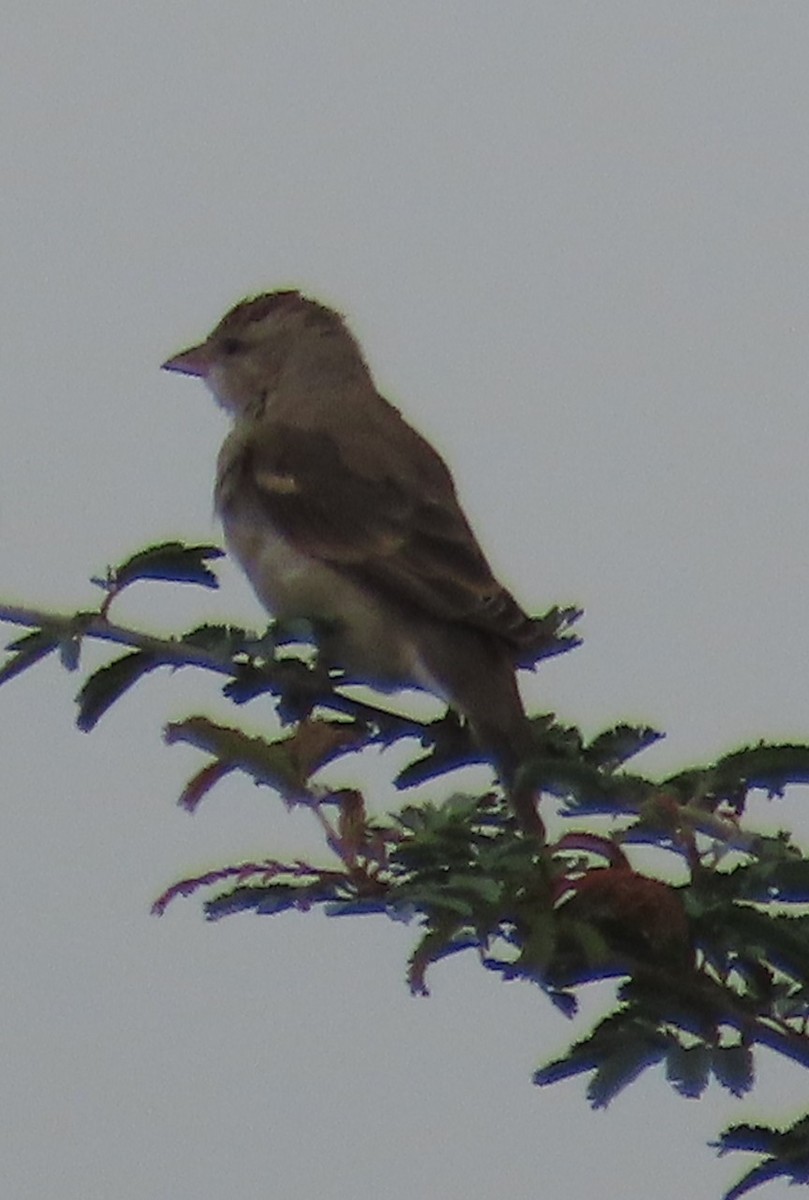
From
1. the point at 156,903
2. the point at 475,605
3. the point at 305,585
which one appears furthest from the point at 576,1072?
the point at 305,585

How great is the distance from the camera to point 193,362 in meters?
7.68

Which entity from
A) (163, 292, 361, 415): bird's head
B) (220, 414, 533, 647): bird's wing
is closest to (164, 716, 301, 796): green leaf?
(220, 414, 533, 647): bird's wing

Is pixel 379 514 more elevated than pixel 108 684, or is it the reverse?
pixel 379 514

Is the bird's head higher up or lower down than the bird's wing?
higher up

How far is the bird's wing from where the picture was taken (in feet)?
Answer: 18.4

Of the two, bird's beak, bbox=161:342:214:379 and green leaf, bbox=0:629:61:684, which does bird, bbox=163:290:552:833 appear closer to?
bird's beak, bbox=161:342:214:379

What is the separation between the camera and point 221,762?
9.43 ft

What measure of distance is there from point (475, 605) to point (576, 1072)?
288cm

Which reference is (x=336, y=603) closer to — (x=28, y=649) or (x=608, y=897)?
(x=28, y=649)

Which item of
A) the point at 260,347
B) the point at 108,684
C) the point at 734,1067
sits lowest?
the point at 734,1067

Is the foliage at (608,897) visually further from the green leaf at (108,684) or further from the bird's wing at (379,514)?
the bird's wing at (379,514)

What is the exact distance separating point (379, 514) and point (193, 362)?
1.75 metres

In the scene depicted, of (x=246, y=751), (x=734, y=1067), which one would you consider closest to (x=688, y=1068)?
(x=734, y=1067)

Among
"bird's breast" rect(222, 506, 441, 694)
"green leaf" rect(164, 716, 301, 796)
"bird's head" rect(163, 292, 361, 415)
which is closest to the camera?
"green leaf" rect(164, 716, 301, 796)
